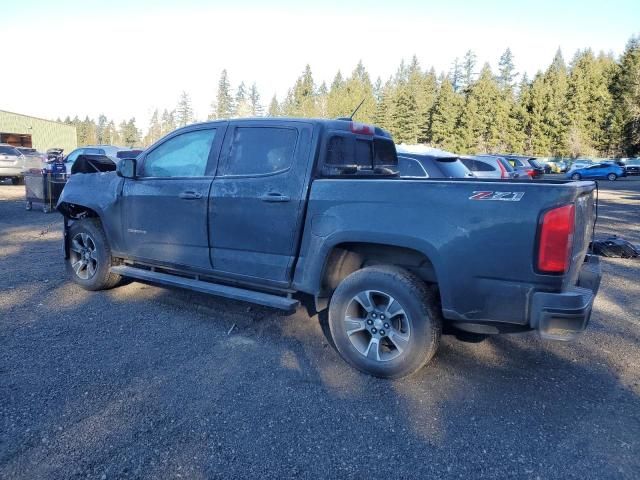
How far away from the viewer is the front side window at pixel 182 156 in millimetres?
4715

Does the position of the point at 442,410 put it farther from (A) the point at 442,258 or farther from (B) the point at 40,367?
(B) the point at 40,367

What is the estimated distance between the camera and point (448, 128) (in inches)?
2576


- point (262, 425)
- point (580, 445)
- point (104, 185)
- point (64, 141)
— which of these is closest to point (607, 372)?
point (580, 445)

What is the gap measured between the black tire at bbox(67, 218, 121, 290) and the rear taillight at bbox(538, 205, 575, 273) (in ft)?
15.0

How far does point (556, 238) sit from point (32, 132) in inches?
2692

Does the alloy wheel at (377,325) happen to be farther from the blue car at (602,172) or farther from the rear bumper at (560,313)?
the blue car at (602,172)

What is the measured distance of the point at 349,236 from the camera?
12.1 feet

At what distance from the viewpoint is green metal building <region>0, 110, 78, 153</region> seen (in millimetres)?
55078

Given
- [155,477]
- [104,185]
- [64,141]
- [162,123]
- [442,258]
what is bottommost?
[155,477]

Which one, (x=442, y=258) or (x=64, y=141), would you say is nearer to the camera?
(x=442, y=258)

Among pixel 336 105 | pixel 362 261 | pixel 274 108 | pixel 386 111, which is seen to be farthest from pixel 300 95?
pixel 362 261

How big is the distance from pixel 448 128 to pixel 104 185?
213 ft

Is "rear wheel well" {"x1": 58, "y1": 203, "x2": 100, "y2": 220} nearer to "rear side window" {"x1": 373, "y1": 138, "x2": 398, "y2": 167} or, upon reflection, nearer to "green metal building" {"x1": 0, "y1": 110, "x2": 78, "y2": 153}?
"rear side window" {"x1": 373, "y1": 138, "x2": 398, "y2": 167}

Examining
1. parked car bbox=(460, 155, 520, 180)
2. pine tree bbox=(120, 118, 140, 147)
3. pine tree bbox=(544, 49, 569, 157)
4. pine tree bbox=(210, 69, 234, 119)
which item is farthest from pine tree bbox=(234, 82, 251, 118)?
parked car bbox=(460, 155, 520, 180)
